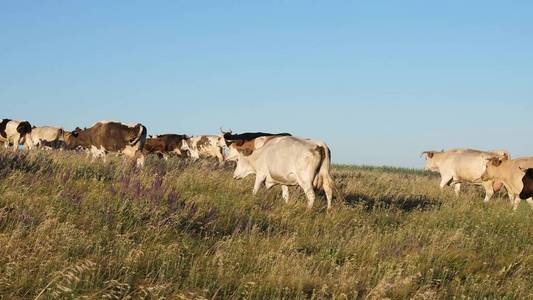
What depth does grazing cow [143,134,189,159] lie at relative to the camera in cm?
3644

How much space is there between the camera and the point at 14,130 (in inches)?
1289

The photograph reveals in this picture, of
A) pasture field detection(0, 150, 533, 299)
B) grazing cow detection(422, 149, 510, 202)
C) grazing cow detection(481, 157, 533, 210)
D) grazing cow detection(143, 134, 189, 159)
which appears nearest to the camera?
pasture field detection(0, 150, 533, 299)

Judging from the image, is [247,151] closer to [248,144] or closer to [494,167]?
[248,144]

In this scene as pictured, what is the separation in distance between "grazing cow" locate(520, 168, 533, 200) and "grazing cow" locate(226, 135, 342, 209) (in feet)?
24.2

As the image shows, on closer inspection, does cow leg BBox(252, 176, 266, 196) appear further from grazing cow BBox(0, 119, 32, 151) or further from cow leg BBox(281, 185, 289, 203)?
grazing cow BBox(0, 119, 32, 151)

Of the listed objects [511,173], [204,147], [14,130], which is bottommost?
[511,173]

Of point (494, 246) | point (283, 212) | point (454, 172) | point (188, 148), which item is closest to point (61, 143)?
point (188, 148)

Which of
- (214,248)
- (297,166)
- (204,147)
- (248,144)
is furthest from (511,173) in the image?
(204,147)

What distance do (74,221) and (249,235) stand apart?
243 cm

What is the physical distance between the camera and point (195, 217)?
341 inches

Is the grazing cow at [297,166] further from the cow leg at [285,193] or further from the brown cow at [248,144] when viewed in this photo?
the brown cow at [248,144]

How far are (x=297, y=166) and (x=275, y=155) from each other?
80cm

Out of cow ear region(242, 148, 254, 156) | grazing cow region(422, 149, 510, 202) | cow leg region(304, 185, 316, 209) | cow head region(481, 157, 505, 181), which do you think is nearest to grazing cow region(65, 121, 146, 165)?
cow ear region(242, 148, 254, 156)

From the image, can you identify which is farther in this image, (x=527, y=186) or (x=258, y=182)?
(x=527, y=186)
